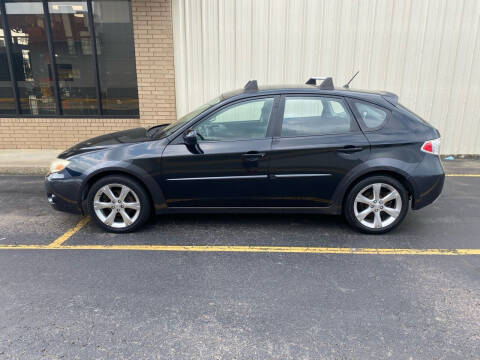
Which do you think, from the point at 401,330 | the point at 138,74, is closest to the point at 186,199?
the point at 401,330

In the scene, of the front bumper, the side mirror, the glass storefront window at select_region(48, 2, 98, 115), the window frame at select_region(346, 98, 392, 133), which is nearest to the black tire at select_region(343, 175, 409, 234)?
the window frame at select_region(346, 98, 392, 133)

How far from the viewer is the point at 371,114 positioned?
420 cm

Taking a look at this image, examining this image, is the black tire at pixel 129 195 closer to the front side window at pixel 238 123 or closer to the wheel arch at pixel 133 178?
the wheel arch at pixel 133 178

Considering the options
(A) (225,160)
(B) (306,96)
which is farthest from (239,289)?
(B) (306,96)

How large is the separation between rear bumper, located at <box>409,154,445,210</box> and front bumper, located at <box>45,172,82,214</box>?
3.76 m

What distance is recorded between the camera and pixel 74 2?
8047mm

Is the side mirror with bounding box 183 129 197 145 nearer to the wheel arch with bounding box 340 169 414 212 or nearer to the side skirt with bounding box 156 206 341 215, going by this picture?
the side skirt with bounding box 156 206 341 215

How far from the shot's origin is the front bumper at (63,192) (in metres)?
4.20

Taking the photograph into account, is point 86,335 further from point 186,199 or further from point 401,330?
point 401,330

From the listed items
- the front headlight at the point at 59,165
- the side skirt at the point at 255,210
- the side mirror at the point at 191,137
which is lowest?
the side skirt at the point at 255,210

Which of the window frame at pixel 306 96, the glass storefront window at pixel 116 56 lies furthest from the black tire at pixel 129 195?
the glass storefront window at pixel 116 56

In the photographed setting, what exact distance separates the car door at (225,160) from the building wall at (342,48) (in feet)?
13.5

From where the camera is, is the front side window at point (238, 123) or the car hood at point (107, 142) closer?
the front side window at point (238, 123)

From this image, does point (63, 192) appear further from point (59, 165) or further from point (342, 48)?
point (342, 48)
